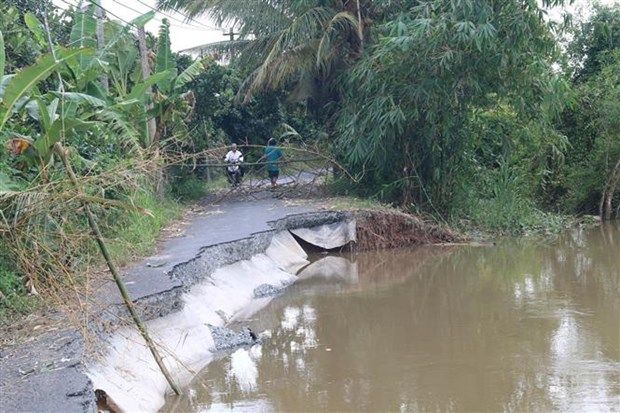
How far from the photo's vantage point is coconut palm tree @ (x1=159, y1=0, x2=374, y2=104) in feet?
52.9

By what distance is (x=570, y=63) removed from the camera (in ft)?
65.1

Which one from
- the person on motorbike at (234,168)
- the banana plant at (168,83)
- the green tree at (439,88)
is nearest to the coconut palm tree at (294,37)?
the green tree at (439,88)

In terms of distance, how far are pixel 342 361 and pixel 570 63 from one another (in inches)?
623

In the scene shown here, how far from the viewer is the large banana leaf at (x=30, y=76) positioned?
599cm

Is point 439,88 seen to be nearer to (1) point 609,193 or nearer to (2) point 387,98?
(2) point 387,98

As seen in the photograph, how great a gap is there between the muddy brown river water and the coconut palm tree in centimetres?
630

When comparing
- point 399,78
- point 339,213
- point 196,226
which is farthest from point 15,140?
point 399,78

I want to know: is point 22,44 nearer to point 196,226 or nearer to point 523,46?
point 196,226

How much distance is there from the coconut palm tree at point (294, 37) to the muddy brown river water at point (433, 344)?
20.7 feet

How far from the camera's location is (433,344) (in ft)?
24.1

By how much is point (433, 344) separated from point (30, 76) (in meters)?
4.83

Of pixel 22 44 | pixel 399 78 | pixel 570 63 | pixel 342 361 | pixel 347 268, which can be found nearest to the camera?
pixel 342 361

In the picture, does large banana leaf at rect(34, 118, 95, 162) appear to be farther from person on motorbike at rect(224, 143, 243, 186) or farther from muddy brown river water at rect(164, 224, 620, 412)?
person on motorbike at rect(224, 143, 243, 186)

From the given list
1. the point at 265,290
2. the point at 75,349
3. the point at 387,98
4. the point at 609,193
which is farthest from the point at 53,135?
the point at 609,193
